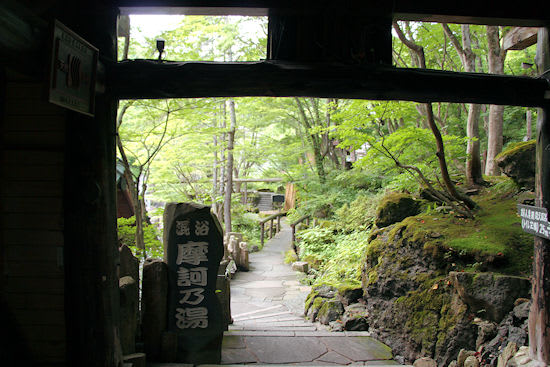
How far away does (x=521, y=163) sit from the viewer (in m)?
5.91

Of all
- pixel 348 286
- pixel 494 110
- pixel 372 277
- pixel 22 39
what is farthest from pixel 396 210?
pixel 22 39

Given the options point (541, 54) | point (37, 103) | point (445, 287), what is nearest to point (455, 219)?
point (445, 287)

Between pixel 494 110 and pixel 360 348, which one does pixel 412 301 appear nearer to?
pixel 360 348

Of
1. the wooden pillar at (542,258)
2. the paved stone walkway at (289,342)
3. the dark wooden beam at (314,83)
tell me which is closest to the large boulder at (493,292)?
the wooden pillar at (542,258)

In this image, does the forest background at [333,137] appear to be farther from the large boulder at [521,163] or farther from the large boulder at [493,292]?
the large boulder at [493,292]

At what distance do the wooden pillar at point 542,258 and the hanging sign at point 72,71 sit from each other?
4755 millimetres

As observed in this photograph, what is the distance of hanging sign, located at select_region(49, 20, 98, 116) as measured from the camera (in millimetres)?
2445

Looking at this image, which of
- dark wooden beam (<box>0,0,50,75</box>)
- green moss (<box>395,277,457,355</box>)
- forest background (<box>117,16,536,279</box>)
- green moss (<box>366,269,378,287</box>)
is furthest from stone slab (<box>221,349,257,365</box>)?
dark wooden beam (<box>0,0,50,75</box>)

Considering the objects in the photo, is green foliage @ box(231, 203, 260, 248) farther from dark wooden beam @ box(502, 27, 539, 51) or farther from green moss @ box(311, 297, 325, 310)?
dark wooden beam @ box(502, 27, 539, 51)

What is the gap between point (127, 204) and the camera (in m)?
10.0

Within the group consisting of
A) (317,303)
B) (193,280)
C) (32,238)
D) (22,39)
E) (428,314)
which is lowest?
(317,303)

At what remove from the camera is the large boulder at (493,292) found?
4039mm

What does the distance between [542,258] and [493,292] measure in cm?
64

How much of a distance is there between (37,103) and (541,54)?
569 centimetres
